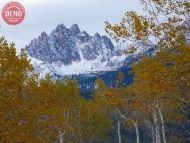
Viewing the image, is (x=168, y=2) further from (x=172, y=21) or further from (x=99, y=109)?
(x=99, y=109)

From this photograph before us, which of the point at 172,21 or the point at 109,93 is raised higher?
the point at 172,21

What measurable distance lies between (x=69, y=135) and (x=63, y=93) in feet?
57.0

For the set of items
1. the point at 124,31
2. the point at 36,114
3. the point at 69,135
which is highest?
the point at 124,31

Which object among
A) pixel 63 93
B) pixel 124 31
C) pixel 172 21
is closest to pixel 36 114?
pixel 124 31

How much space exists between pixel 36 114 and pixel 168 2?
52.6ft

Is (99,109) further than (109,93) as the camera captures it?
Yes

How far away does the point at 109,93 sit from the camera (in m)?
55.6

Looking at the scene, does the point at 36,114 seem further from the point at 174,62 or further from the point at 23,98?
the point at 174,62

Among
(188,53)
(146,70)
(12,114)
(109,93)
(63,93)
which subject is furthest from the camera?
(63,93)

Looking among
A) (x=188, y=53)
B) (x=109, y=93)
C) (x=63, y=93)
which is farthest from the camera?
(x=63, y=93)

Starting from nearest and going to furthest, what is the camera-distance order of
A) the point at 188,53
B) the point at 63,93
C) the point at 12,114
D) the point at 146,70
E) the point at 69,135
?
the point at 188,53 → the point at 146,70 → the point at 12,114 → the point at 63,93 → the point at 69,135

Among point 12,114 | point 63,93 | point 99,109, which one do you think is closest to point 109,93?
point 63,93

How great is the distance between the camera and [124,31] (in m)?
28.0

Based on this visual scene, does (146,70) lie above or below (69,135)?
above
